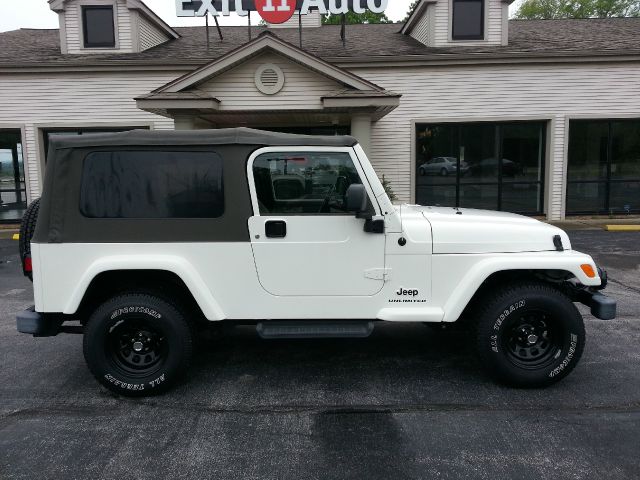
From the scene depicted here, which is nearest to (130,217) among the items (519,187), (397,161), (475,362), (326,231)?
(326,231)

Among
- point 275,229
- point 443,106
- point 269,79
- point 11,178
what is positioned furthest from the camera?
point 11,178

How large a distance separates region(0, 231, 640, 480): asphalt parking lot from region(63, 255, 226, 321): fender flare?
2.56 feet

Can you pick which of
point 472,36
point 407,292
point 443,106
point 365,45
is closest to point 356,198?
point 407,292

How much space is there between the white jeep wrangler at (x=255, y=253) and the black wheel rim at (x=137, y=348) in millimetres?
16

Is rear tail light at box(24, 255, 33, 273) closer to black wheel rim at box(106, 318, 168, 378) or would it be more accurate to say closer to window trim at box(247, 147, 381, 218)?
black wheel rim at box(106, 318, 168, 378)

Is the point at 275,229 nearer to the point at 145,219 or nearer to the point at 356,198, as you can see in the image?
the point at 356,198

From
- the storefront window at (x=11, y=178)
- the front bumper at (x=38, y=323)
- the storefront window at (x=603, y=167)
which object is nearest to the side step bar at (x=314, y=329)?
the front bumper at (x=38, y=323)

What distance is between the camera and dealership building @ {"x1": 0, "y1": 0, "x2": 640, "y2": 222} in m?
14.0

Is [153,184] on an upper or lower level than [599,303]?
upper

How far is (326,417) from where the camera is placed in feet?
A: 12.4

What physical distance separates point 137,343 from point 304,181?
1.85 m

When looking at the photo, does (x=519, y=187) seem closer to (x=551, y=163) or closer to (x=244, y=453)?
A: (x=551, y=163)

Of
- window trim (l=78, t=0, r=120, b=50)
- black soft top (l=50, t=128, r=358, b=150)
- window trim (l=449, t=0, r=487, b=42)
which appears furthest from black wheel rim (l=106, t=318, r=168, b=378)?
window trim (l=449, t=0, r=487, b=42)

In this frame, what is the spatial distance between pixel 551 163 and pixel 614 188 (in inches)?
84.8
